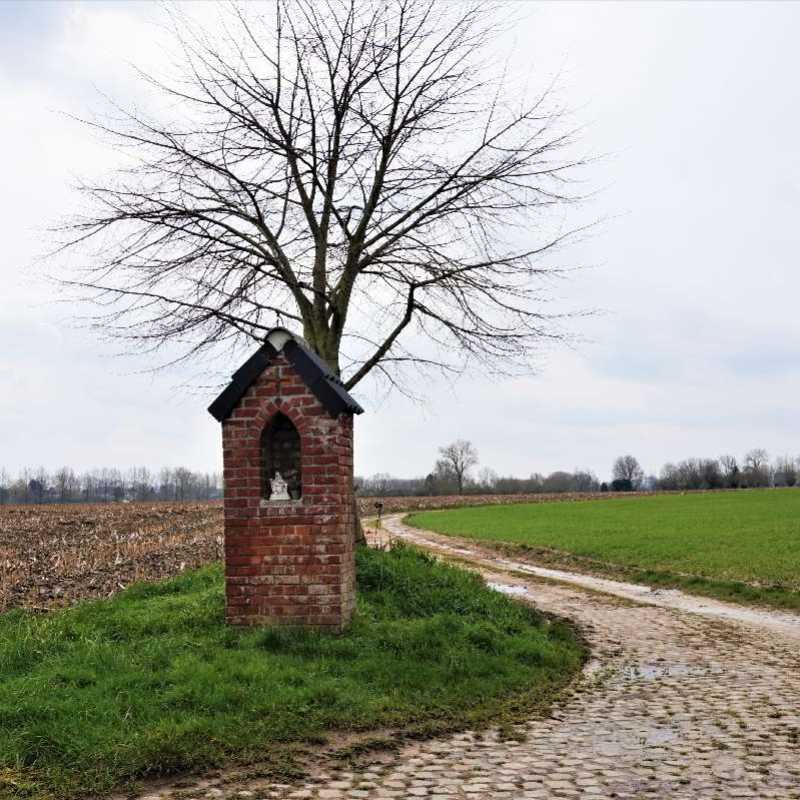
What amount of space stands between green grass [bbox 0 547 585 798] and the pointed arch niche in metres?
1.62

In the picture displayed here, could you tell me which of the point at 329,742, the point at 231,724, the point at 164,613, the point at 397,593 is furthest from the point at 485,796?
the point at 397,593

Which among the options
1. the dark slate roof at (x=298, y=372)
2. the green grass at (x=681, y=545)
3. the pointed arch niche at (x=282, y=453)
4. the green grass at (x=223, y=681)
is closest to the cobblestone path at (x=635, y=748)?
the green grass at (x=223, y=681)

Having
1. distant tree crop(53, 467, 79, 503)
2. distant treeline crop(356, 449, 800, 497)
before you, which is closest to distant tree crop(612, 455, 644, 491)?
distant treeline crop(356, 449, 800, 497)

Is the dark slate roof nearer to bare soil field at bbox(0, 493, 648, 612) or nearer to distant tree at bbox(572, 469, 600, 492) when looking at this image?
bare soil field at bbox(0, 493, 648, 612)

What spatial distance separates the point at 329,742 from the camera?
665 centimetres

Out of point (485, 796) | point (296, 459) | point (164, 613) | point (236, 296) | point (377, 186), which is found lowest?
point (485, 796)

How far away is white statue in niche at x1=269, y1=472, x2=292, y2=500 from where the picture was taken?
9.55 m

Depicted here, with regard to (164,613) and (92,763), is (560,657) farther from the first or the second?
(92,763)

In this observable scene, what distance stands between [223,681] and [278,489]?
2.59 m

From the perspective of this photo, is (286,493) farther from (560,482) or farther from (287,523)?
(560,482)

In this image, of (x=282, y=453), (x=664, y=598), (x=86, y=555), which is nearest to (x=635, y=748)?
(x=282, y=453)

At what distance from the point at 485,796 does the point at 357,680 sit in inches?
105

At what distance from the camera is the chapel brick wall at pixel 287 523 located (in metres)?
9.25

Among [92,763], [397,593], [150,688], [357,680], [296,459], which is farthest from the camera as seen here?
[397,593]
